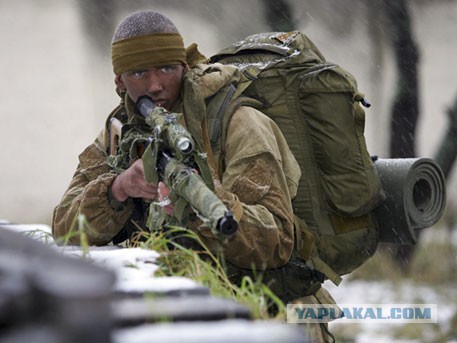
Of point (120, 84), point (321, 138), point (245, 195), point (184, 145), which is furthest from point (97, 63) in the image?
point (184, 145)

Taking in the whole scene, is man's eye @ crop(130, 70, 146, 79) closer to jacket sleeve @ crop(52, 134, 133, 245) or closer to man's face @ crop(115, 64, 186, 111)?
man's face @ crop(115, 64, 186, 111)

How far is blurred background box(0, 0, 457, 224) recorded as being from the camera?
12859 mm

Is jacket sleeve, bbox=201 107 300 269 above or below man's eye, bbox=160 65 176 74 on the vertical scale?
below

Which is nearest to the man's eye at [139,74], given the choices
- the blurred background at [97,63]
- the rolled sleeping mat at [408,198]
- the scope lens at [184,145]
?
the scope lens at [184,145]

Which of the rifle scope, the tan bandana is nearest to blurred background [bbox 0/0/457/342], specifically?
the tan bandana

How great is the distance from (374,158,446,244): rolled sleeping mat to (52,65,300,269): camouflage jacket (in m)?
Answer: 0.58

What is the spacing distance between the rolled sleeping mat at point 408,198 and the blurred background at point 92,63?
8051 mm

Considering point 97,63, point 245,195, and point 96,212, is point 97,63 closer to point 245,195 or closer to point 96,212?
point 96,212

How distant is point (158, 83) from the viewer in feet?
12.4

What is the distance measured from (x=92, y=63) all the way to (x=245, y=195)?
1010cm

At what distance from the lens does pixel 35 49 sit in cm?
1369

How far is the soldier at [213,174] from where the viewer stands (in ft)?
11.5

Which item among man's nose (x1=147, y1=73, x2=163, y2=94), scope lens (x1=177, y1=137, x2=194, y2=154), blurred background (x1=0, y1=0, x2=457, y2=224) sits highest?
blurred background (x1=0, y1=0, x2=457, y2=224)

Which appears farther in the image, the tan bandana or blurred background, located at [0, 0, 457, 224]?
blurred background, located at [0, 0, 457, 224]
